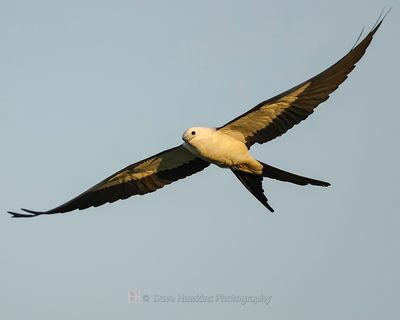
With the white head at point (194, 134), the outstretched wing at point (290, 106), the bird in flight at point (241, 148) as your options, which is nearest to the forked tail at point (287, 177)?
the bird in flight at point (241, 148)

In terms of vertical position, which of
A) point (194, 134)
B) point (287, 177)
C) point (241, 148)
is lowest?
point (287, 177)

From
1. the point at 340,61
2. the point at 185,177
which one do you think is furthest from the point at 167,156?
the point at 340,61

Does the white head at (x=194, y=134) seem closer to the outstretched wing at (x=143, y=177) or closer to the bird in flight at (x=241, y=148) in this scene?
the bird in flight at (x=241, y=148)

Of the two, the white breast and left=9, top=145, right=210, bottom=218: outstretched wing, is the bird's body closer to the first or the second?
the white breast

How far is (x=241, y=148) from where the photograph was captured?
17.4 metres

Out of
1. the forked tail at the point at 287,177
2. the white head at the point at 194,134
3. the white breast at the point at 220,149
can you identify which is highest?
the white head at the point at 194,134

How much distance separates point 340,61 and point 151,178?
4.52 m

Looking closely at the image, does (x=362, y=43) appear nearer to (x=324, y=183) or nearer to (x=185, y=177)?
(x=324, y=183)

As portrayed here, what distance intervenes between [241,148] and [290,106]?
111 cm

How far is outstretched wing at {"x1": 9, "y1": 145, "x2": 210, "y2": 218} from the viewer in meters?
18.4

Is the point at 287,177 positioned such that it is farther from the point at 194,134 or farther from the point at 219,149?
the point at 194,134

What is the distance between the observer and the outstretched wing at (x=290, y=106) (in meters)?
16.1

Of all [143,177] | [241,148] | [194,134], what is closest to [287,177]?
[241,148]

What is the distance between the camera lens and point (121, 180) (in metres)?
18.7
